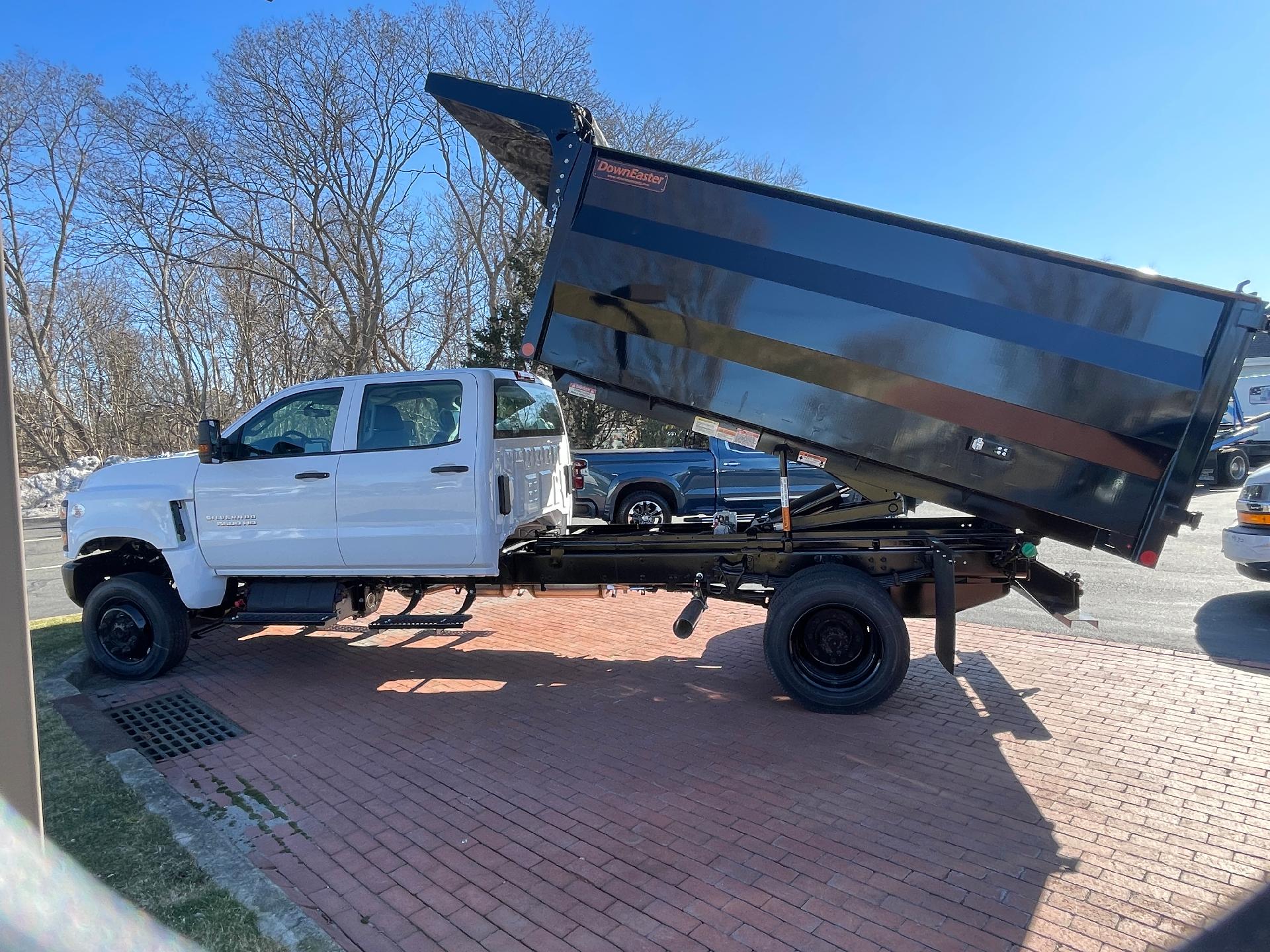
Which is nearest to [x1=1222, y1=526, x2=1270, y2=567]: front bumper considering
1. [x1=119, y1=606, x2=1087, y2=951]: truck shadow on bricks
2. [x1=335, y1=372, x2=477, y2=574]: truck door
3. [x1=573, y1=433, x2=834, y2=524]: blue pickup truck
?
[x1=119, y1=606, x2=1087, y2=951]: truck shadow on bricks

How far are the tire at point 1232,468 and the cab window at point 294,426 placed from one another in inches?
720

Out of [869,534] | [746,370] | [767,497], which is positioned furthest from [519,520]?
[767,497]

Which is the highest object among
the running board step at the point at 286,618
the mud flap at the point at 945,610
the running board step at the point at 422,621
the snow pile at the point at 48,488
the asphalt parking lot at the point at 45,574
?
the mud flap at the point at 945,610

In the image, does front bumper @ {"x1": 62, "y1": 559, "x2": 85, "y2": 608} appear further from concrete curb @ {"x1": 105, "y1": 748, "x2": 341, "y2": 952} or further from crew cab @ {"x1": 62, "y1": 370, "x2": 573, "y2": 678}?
concrete curb @ {"x1": 105, "y1": 748, "x2": 341, "y2": 952}

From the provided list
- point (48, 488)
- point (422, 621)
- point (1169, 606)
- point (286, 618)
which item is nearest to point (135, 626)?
point (286, 618)

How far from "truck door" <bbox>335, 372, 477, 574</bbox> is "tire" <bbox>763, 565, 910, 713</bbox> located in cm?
221

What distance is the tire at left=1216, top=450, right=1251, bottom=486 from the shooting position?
16.5 metres

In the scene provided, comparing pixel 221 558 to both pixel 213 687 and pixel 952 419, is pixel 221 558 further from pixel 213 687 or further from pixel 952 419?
pixel 952 419

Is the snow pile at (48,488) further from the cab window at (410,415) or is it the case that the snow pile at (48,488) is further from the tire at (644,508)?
the cab window at (410,415)

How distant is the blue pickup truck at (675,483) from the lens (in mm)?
11789

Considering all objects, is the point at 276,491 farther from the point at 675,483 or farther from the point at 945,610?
the point at 675,483

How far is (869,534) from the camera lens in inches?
203

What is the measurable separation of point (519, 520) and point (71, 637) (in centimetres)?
462

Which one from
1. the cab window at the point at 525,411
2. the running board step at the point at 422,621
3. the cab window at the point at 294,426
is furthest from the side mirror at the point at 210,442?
the cab window at the point at 525,411
